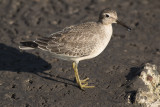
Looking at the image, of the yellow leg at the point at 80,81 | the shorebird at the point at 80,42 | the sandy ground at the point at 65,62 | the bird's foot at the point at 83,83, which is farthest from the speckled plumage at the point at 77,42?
the sandy ground at the point at 65,62

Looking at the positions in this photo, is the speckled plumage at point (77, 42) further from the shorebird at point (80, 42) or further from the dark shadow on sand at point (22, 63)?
the dark shadow on sand at point (22, 63)

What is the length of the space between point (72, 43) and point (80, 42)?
255 millimetres

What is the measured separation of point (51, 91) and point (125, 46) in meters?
3.94

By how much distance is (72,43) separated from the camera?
825cm

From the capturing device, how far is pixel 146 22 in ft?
40.1

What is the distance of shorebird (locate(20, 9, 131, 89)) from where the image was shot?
26.8 feet

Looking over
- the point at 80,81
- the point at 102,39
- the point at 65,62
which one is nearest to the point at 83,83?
the point at 80,81

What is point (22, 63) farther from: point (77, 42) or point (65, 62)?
point (77, 42)

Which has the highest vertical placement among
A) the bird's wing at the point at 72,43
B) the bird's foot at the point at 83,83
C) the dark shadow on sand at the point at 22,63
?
the bird's wing at the point at 72,43

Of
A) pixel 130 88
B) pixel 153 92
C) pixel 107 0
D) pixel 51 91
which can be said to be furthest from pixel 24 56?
pixel 107 0

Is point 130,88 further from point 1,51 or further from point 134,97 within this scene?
point 1,51

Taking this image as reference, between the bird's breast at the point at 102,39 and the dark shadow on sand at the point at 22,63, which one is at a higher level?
the bird's breast at the point at 102,39

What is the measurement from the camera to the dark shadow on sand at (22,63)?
921 cm

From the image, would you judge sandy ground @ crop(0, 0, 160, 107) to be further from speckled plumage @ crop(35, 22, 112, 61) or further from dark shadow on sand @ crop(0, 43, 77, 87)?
speckled plumage @ crop(35, 22, 112, 61)
